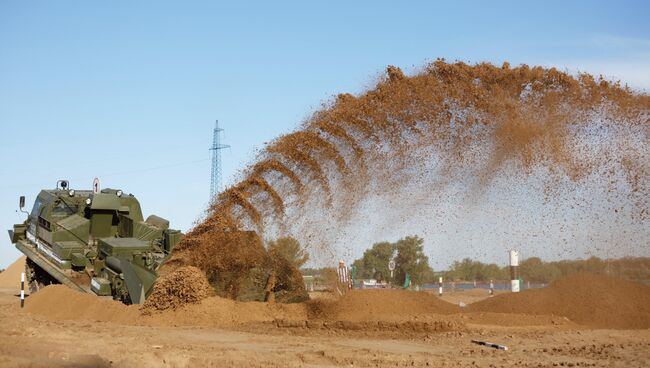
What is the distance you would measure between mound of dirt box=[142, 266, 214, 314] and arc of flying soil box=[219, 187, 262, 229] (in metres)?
1.94

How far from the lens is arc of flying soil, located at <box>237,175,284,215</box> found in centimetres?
1842

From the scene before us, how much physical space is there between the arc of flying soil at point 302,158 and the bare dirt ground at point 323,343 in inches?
128

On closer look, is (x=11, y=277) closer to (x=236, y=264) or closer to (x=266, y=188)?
(x=236, y=264)

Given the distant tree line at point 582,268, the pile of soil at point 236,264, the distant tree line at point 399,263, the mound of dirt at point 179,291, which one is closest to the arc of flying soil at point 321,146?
the pile of soil at point 236,264

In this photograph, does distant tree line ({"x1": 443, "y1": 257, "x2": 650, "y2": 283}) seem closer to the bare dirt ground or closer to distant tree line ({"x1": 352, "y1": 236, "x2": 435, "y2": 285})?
the bare dirt ground

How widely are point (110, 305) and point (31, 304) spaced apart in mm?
3817

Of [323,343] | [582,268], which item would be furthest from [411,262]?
[323,343]

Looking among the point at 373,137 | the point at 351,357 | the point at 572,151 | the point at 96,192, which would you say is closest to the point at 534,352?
the point at 351,357

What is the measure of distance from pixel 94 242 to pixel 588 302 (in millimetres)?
14140

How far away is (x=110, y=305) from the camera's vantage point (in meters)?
18.5

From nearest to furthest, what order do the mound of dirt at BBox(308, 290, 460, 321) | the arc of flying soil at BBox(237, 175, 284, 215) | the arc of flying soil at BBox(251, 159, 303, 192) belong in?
the mound of dirt at BBox(308, 290, 460, 321) → the arc of flying soil at BBox(251, 159, 303, 192) → the arc of flying soil at BBox(237, 175, 284, 215)

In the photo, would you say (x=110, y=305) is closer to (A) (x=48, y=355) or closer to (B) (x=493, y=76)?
(A) (x=48, y=355)

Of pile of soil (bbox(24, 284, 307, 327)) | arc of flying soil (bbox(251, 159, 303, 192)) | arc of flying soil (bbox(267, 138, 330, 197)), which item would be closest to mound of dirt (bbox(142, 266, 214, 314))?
pile of soil (bbox(24, 284, 307, 327))

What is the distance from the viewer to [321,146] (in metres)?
18.0
